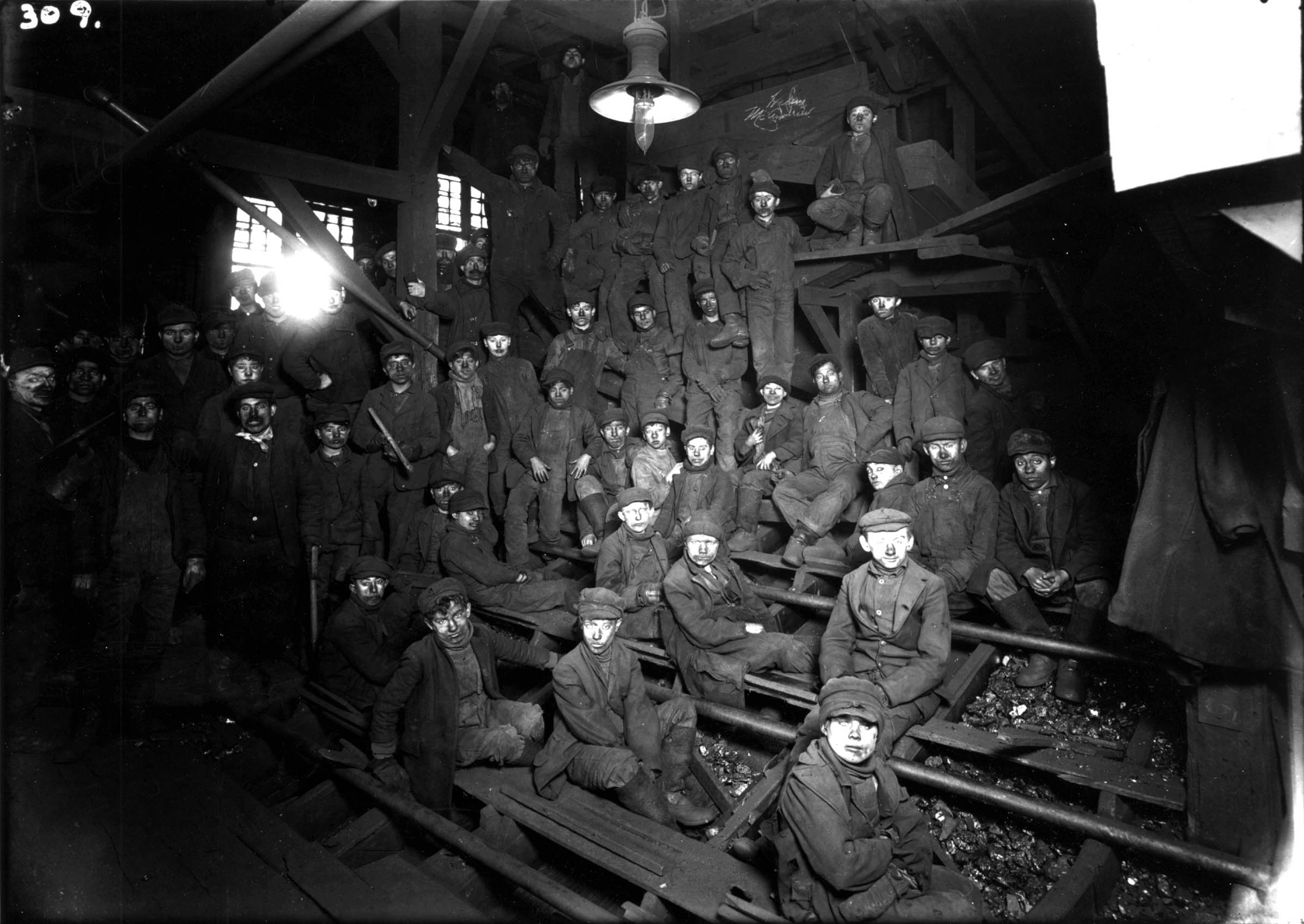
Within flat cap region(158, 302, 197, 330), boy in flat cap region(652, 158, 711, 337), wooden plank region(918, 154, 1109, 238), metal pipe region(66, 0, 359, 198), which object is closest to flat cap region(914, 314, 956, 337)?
wooden plank region(918, 154, 1109, 238)

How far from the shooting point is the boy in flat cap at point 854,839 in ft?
11.2

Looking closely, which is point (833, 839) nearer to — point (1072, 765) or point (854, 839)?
point (854, 839)

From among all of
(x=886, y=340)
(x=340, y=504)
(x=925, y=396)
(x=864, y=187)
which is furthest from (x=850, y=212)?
(x=340, y=504)

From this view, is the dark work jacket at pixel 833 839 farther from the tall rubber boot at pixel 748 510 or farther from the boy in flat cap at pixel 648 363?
the boy in flat cap at pixel 648 363

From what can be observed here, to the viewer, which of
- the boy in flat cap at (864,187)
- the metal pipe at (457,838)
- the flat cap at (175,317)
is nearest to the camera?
the metal pipe at (457,838)

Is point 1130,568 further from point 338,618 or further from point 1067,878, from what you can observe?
point 338,618

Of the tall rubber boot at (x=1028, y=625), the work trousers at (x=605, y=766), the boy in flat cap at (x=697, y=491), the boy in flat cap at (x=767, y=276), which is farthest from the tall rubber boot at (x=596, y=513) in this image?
the tall rubber boot at (x=1028, y=625)

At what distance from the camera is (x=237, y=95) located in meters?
5.02

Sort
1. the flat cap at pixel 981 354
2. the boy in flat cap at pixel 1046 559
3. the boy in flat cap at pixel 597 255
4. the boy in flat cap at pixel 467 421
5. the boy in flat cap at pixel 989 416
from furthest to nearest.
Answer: the boy in flat cap at pixel 597 255 < the boy in flat cap at pixel 467 421 < the flat cap at pixel 981 354 < the boy in flat cap at pixel 989 416 < the boy in flat cap at pixel 1046 559

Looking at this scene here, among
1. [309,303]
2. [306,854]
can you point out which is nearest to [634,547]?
[306,854]

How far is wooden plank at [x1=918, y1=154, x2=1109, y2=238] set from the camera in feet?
19.6

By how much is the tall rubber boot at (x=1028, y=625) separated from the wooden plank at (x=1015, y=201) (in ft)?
10.8

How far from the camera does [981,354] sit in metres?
7.26

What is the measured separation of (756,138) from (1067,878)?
971 cm
